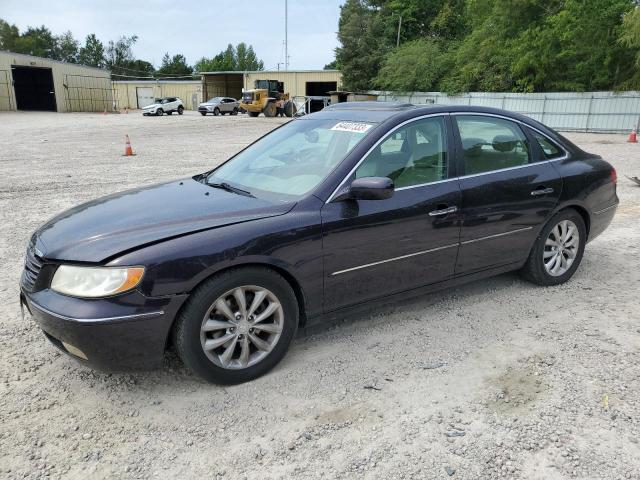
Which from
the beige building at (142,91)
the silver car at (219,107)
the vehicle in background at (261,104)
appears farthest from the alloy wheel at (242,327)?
the beige building at (142,91)

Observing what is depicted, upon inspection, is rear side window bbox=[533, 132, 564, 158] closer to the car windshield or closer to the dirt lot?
the dirt lot

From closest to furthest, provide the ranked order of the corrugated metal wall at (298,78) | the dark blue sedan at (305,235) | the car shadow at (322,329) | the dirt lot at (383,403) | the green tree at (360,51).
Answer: the dirt lot at (383,403), the dark blue sedan at (305,235), the car shadow at (322,329), the green tree at (360,51), the corrugated metal wall at (298,78)

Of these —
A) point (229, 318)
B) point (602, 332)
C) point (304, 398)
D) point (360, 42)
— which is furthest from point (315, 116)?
point (360, 42)

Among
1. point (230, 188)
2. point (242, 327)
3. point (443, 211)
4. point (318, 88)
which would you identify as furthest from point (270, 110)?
point (242, 327)

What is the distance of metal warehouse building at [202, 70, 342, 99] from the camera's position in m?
55.5

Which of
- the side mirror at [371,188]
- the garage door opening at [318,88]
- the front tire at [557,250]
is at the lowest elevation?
the front tire at [557,250]

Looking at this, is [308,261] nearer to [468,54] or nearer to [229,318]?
[229,318]

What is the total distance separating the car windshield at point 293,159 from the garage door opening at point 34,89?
49.1 meters

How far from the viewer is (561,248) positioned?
15.0 ft

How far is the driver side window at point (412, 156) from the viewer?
3518 mm

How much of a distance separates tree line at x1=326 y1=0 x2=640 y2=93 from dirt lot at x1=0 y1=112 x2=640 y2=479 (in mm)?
26436

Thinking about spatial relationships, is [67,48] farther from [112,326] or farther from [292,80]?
[112,326]

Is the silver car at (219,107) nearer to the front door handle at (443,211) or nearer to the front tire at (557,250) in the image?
the front tire at (557,250)

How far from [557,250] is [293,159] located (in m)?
2.54
